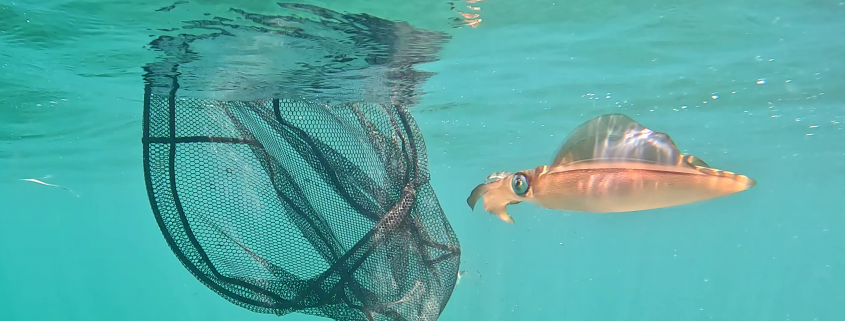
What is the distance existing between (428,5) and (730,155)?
2516cm

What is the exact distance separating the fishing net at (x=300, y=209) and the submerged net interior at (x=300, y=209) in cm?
1

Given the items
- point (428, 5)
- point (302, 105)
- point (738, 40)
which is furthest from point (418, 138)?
point (738, 40)

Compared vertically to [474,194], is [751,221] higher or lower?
lower

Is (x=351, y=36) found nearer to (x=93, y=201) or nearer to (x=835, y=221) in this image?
(x=93, y=201)

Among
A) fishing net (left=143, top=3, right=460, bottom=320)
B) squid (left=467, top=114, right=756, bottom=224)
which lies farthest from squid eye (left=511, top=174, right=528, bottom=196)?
fishing net (left=143, top=3, right=460, bottom=320)

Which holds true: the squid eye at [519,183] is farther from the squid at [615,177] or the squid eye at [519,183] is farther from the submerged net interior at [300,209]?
the submerged net interior at [300,209]

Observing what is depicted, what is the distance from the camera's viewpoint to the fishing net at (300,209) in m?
3.98

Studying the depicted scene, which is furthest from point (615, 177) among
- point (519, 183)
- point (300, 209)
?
point (300, 209)

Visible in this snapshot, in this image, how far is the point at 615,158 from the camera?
1602 millimetres

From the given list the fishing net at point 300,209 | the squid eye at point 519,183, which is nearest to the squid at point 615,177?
the squid eye at point 519,183

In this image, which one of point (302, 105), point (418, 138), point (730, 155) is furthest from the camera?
point (730, 155)

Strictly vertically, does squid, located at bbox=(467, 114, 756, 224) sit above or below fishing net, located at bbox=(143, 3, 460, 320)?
above

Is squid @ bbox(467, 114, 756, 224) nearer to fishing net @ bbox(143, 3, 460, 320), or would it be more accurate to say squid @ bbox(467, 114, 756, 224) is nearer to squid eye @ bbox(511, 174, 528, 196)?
squid eye @ bbox(511, 174, 528, 196)

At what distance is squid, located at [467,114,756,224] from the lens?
1506 mm
